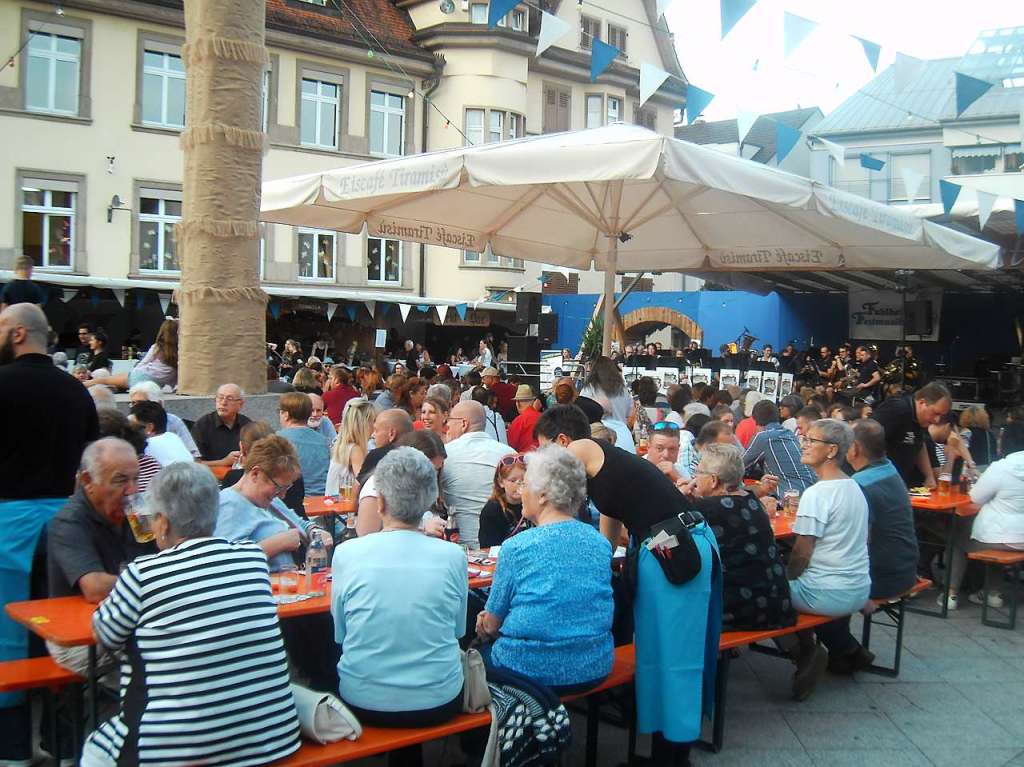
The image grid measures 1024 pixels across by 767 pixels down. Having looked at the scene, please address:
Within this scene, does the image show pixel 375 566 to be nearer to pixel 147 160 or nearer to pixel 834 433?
pixel 834 433

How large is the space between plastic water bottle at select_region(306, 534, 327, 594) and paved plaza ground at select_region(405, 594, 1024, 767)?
80cm

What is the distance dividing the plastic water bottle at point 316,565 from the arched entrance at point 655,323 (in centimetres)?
2217

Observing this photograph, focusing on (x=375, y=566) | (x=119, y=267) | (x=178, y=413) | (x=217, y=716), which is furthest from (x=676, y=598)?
(x=119, y=267)

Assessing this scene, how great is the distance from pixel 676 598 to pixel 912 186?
44.4ft

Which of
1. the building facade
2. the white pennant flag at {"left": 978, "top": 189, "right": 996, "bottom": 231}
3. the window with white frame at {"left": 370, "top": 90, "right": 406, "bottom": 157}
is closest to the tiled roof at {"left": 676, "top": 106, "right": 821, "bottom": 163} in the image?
the building facade

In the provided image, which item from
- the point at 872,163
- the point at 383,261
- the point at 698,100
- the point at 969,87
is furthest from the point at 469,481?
the point at 383,261

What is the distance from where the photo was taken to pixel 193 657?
267 cm

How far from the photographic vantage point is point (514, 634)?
352cm

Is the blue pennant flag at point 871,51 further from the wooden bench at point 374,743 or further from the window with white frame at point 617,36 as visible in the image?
the window with white frame at point 617,36

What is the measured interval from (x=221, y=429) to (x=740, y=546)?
3783 mm

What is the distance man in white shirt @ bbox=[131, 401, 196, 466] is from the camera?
523cm

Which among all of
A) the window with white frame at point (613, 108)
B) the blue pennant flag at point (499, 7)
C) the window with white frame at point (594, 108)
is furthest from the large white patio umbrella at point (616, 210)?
the window with white frame at point (613, 108)

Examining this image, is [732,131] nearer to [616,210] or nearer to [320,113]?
[320,113]

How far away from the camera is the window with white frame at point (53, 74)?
792 inches
